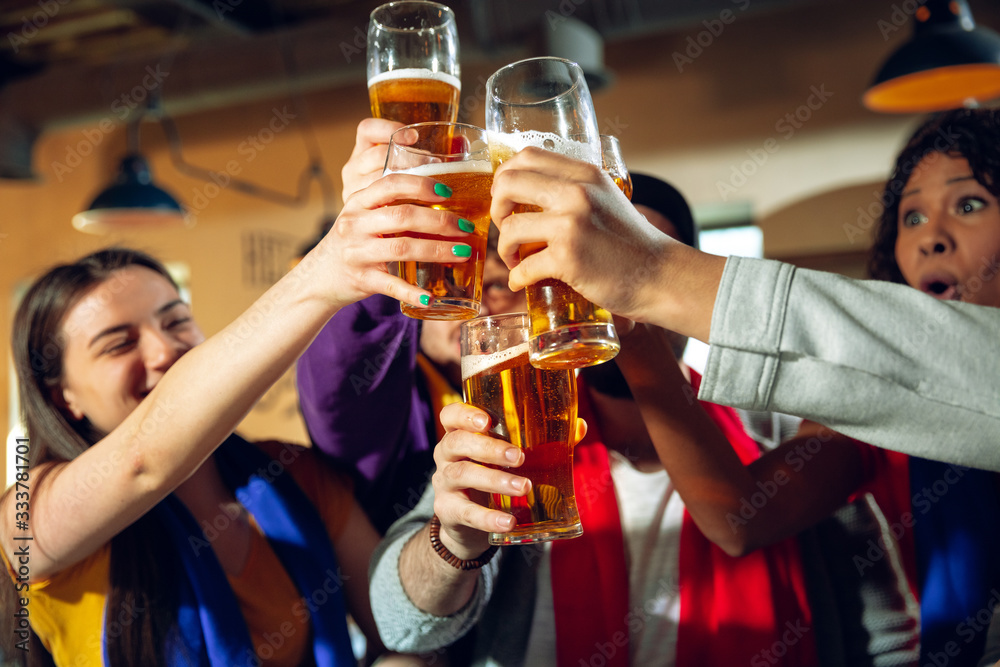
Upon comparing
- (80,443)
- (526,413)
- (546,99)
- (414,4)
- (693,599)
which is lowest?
(693,599)

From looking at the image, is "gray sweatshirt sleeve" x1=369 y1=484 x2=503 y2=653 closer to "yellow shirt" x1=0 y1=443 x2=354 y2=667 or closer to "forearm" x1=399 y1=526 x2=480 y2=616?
"forearm" x1=399 y1=526 x2=480 y2=616

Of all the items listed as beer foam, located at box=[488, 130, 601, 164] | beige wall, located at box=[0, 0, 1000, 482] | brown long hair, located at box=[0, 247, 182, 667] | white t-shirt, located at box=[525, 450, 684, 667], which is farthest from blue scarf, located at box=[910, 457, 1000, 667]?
beige wall, located at box=[0, 0, 1000, 482]

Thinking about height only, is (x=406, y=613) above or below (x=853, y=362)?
below

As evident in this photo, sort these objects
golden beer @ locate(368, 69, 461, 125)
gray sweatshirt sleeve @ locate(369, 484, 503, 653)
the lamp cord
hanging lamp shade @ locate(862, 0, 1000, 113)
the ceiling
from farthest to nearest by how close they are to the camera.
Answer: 1. the lamp cord
2. the ceiling
3. hanging lamp shade @ locate(862, 0, 1000, 113)
4. gray sweatshirt sleeve @ locate(369, 484, 503, 653)
5. golden beer @ locate(368, 69, 461, 125)

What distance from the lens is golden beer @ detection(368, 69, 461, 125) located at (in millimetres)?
1052

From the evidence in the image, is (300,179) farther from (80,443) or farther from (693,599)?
(693,599)

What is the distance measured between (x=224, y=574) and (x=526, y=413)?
705 mm

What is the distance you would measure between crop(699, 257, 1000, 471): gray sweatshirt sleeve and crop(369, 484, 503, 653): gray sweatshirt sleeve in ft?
A: 2.09

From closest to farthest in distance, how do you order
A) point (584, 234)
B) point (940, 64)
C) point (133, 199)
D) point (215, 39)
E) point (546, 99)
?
point (584, 234) < point (546, 99) < point (940, 64) < point (133, 199) < point (215, 39)

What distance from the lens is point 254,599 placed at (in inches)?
52.7

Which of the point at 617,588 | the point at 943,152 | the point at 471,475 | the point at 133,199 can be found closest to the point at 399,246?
the point at 471,475

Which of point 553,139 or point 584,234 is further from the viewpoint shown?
point 553,139

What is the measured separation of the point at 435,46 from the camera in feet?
3.60

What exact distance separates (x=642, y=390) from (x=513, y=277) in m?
0.44
